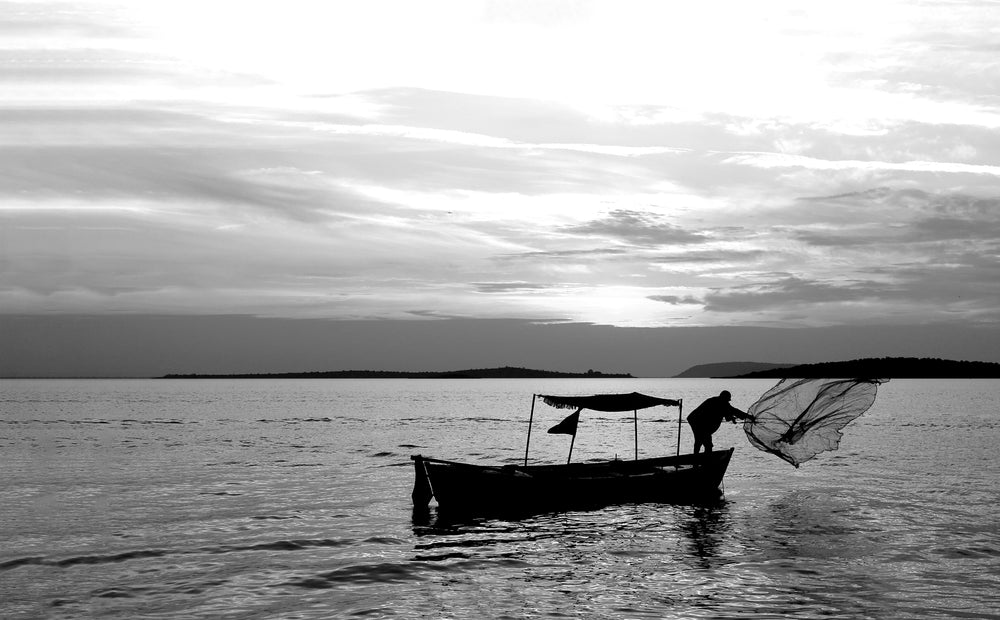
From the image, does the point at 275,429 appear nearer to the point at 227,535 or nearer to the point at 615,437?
the point at 615,437

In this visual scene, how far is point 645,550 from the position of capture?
20.6m

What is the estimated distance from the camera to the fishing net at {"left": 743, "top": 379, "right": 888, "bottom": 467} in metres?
25.5

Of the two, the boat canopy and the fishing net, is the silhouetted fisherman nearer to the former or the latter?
the fishing net

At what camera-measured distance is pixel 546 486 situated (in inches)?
995

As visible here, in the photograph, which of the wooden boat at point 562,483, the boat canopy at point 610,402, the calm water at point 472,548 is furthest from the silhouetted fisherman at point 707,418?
the calm water at point 472,548

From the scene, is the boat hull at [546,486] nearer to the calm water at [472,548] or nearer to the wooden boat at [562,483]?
the wooden boat at [562,483]

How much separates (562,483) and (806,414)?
7977 millimetres

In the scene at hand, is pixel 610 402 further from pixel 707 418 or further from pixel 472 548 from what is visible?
pixel 472 548

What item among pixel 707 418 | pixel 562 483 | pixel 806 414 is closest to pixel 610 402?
pixel 562 483

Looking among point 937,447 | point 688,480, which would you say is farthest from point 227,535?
point 937,447

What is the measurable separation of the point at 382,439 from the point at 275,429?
15.2 metres

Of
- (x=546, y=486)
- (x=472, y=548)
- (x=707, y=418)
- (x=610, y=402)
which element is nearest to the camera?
(x=472, y=548)

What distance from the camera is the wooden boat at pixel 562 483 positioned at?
2477 cm

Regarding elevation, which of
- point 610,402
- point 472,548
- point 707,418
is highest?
point 610,402
